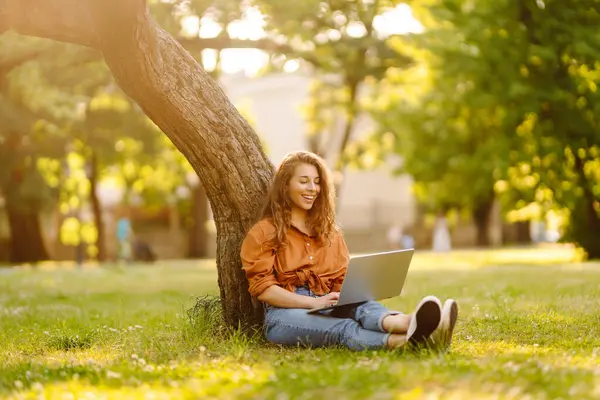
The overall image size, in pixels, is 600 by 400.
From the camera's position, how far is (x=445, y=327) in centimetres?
600

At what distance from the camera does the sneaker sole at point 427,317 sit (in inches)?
234

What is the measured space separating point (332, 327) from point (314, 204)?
1.17 meters

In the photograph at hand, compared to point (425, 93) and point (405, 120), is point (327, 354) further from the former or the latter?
point (405, 120)

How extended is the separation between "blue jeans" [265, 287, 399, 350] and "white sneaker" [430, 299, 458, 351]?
0.38 metres

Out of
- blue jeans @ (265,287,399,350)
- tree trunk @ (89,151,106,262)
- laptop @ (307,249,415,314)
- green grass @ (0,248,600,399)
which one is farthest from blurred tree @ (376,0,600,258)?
blue jeans @ (265,287,399,350)

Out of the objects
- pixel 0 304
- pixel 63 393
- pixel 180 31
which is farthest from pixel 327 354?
pixel 180 31

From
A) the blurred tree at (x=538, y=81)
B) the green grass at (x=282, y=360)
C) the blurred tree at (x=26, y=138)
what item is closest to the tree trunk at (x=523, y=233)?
the blurred tree at (x=538, y=81)

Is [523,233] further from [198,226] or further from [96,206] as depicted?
[96,206]

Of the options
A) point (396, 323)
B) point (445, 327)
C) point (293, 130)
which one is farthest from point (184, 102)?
point (293, 130)

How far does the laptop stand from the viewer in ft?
21.0

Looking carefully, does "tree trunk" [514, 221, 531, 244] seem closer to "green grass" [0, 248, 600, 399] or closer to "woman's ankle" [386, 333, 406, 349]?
"green grass" [0, 248, 600, 399]

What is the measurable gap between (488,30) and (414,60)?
509 cm

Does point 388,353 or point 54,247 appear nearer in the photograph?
point 388,353

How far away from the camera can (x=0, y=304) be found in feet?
41.0
